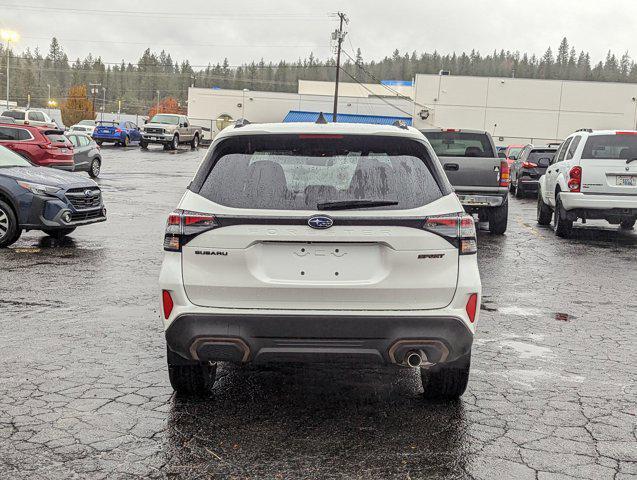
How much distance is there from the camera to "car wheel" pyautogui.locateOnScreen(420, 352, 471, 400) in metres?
4.66

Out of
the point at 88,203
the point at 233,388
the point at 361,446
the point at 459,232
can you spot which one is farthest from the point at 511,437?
the point at 88,203

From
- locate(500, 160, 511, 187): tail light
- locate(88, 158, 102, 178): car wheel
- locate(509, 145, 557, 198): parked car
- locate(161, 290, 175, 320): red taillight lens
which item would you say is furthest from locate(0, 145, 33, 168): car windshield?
locate(509, 145, 557, 198): parked car

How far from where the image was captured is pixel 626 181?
12867 mm

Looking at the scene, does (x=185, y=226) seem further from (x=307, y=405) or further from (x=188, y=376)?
(x=307, y=405)

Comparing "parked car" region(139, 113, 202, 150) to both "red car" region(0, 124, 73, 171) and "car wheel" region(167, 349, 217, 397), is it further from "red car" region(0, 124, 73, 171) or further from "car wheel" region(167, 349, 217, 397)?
"car wheel" region(167, 349, 217, 397)

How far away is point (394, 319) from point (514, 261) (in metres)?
7.44

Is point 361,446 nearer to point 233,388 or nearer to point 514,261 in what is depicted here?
point 233,388

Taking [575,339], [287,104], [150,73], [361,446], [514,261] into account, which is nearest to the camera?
[361,446]

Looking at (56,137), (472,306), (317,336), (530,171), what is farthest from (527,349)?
(530,171)

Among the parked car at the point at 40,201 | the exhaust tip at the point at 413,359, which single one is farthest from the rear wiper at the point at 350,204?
the parked car at the point at 40,201

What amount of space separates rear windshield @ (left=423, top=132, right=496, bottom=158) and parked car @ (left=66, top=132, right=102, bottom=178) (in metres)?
14.7

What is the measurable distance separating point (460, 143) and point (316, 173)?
34.3 feet

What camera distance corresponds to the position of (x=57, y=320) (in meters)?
6.89

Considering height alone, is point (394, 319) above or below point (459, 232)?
below
